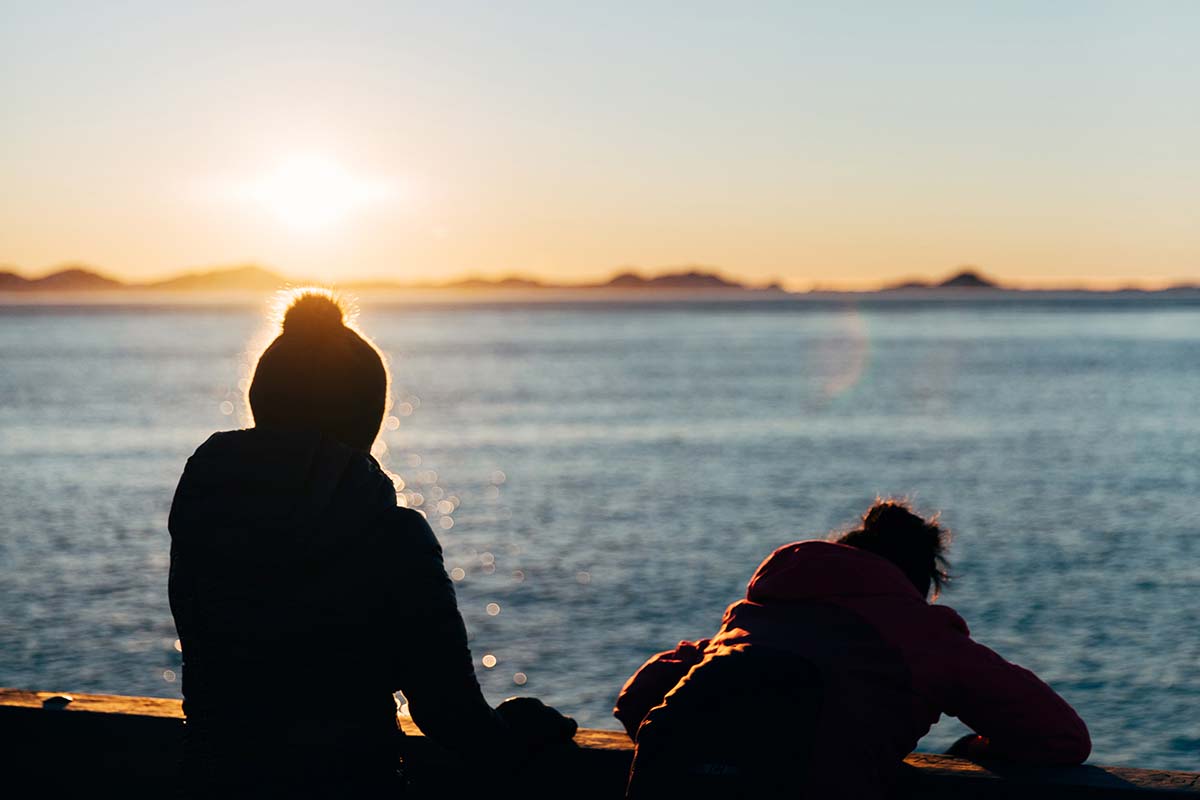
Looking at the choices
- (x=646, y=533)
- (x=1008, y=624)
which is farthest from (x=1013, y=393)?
(x=1008, y=624)

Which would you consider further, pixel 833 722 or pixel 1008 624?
pixel 1008 624

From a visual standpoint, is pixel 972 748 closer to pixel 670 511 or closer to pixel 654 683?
pixel 654 683

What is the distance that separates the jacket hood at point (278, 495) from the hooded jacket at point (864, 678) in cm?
83

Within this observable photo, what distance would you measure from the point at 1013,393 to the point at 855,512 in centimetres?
3573

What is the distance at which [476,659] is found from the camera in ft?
43.3

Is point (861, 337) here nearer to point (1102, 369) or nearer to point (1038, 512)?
point (1102, 369)

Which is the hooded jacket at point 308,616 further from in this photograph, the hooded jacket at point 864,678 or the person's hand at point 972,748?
the person's hand at point 972,748

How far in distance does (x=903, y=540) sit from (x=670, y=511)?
774 inches

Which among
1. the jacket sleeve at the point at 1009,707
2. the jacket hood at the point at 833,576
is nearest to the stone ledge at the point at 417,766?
the jacket sleeve at the point at 1009,707

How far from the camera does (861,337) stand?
134 meters

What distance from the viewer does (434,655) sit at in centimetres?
260

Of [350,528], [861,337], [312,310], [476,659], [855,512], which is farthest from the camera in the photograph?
[861,337]

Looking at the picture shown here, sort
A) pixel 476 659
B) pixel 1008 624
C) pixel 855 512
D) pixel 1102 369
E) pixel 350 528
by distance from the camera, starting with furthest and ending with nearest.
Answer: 1. pixel 1102 369
2. pixel 855 512
3. pixel 1008 624
4. pixel 476 659
5. pixel 350 528

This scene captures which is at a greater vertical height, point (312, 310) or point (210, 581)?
point (312, 310)
